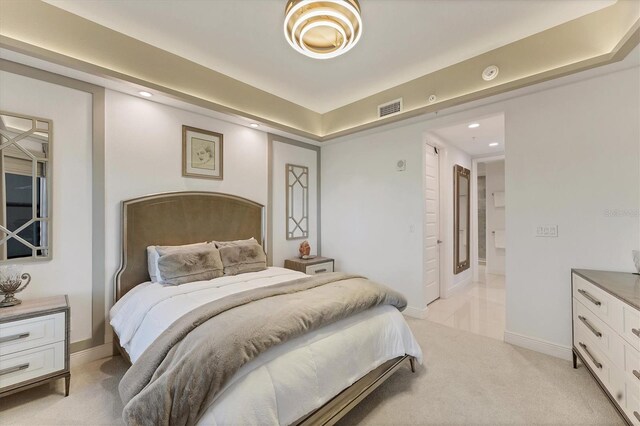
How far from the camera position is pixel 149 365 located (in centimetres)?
141

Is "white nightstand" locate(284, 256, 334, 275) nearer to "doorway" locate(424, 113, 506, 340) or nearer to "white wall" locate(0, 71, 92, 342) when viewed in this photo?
"doorway" locate(424, 113, 506, 340)

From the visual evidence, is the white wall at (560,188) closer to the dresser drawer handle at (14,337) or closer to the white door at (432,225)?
the white door at (432,225)

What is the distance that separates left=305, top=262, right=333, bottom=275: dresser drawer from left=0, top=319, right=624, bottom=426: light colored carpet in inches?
73.4

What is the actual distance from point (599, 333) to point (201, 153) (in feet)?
12.8

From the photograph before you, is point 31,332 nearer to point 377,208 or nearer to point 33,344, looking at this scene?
point 33,344

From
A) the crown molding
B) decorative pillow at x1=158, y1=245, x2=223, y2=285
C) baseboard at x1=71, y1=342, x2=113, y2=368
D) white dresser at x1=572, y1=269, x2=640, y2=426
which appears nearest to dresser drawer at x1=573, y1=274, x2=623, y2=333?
white dresser at x1=572, y1=269, x2=640, y2=426

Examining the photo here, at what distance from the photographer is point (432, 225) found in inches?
156

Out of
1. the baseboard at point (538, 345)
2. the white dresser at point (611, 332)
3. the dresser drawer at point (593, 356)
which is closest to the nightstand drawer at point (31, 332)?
the white dresser at point (611, 332)

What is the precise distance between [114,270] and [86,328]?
0.53 m

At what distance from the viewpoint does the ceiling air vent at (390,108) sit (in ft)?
11.6

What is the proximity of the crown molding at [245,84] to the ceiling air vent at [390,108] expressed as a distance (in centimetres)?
7

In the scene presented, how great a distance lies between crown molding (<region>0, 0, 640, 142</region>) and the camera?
212 centimetres

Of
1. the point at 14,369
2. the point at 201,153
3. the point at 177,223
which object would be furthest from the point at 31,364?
the point at 201,153

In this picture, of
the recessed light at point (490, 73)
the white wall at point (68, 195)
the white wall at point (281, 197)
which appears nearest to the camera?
the white wall at point (68, 195)
